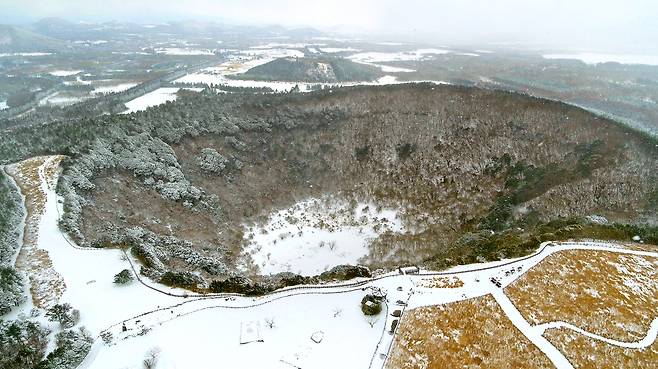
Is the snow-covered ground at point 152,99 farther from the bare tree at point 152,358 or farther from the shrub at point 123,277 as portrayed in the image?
the bare tree at point 152,358

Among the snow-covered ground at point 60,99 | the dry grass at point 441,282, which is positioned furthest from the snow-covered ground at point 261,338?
the snow-covered ground at point 60,99

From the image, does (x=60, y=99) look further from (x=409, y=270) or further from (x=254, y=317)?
(x=409, y=270)

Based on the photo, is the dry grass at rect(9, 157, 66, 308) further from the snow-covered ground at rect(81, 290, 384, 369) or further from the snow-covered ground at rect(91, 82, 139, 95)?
the snow-covered ground at rect(91, 82, 139, 95)

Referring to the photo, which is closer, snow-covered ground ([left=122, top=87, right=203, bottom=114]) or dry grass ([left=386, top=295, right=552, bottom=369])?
dry grass ([left=386, top=295, right=552, bottom=369])

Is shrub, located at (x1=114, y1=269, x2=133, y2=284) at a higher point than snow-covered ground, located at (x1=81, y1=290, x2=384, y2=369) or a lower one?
higher

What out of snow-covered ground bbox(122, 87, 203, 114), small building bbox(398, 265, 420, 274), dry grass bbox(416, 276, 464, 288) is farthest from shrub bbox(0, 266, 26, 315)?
snow-covered ground bbox(122, 87, 203, 114)

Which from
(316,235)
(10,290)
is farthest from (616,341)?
(10,290)
